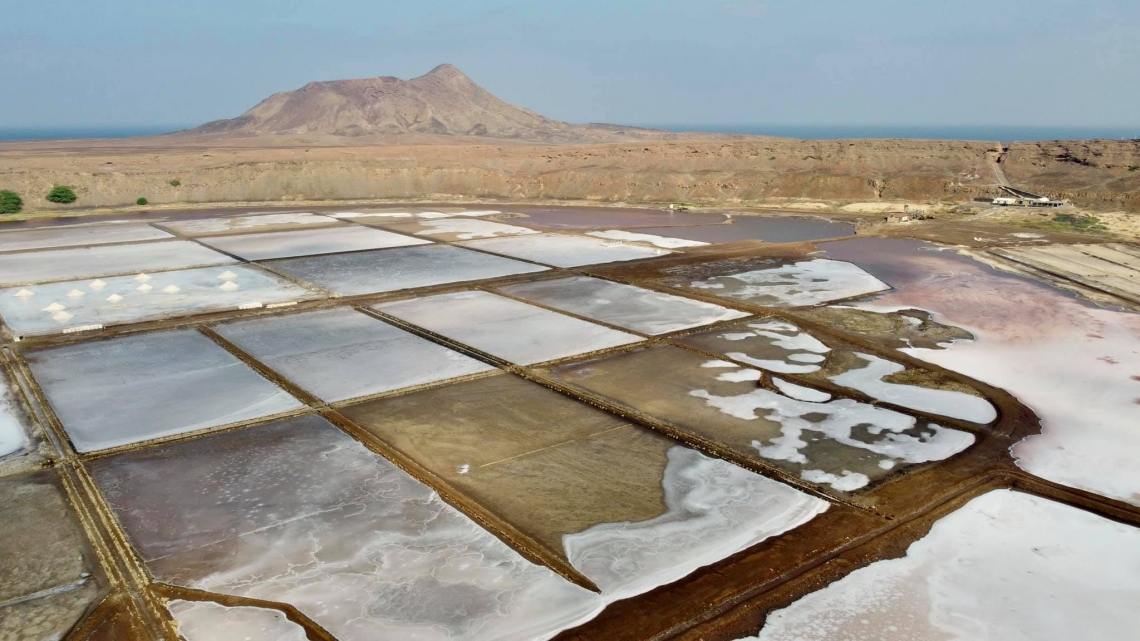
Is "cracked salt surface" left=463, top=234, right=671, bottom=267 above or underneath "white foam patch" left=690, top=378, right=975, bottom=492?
above

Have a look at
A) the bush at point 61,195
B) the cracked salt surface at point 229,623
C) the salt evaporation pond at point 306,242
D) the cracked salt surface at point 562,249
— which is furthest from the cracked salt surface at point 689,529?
the bush at point 61,195

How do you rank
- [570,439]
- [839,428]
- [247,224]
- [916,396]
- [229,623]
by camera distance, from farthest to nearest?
[247,224] < [916,396] < [839,428] < [570,439] < [229,623]

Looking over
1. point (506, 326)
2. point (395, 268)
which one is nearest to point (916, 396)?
point (506, 326)

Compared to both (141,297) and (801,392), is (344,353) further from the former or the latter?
(801,392)

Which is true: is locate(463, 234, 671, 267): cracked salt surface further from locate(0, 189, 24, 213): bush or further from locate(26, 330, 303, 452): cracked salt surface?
locate(0, 189, 24, 213): bush

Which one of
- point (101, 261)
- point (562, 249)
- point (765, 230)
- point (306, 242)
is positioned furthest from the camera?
point (765, 230)

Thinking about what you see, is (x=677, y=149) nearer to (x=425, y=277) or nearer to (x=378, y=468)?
(x=425, y=277)

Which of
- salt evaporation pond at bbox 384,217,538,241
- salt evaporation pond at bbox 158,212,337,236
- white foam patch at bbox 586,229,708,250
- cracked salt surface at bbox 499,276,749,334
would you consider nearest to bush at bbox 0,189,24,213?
salt evaporation pond at bbox 158,212,337,236

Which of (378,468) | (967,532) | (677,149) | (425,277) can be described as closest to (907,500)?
(967,532)
